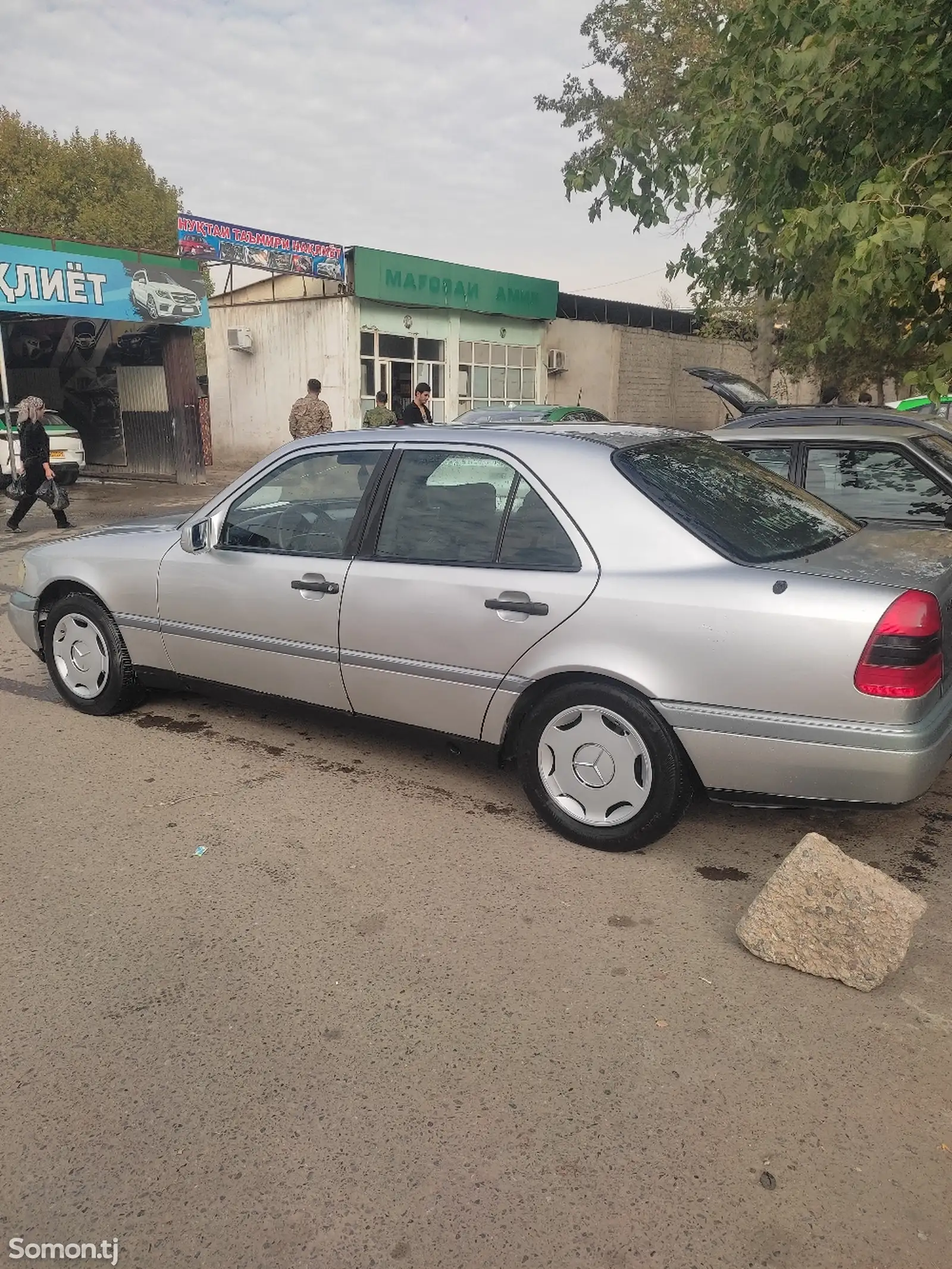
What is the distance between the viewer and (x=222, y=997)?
8.94 ft

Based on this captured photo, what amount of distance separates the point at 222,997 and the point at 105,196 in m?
41.3

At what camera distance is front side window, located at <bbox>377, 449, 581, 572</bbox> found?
142 inches

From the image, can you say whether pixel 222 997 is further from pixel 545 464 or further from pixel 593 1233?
pixel 545 464

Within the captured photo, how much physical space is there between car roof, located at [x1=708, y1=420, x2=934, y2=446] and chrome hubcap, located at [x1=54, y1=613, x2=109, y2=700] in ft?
12.2

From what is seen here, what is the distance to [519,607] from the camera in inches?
139

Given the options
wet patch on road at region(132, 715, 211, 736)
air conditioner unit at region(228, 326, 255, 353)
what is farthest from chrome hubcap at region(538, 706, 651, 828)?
air conditioner unit at region(228, 326, 255, 353)

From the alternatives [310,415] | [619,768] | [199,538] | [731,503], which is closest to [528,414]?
[310,415]

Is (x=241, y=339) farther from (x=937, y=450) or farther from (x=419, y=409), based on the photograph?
(x=937, y=450)

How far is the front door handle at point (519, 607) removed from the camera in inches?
138

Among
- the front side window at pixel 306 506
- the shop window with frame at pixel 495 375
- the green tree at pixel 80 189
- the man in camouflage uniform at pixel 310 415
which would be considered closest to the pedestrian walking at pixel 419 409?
the man in camouflage uniform at pixel 310 415

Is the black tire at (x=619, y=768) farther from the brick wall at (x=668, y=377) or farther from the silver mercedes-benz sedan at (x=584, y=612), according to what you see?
the brick wall at (x=668, y=377)

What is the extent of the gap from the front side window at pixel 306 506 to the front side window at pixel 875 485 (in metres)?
3.13

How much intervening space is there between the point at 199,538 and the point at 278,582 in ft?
1.80

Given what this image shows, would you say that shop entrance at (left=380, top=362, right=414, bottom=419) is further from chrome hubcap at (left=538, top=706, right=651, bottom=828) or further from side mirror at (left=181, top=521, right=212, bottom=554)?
chrome hubcap at (left=538, top=706, right=651, bottom=828)
